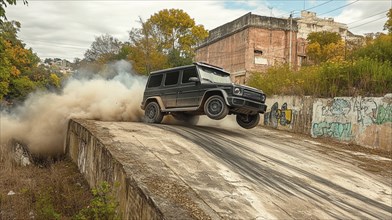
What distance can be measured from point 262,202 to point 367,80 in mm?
9564

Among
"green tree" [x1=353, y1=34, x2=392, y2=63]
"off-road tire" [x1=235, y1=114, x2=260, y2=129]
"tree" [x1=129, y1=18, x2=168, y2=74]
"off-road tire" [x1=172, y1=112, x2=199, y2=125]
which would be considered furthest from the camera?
"tree" [x1=129, y1=18, x2=168, y2=74]

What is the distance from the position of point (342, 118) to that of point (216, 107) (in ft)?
19.2

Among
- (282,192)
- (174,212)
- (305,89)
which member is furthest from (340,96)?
(174,212)

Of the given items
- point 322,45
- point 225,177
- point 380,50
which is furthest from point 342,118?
point 322,45

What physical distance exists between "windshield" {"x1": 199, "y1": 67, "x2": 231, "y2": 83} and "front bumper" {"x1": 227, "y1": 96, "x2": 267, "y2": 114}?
4.49 feet

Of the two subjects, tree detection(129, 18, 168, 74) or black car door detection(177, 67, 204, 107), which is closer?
black car door detection(177, 67, 204, 107)

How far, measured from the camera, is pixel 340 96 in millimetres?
12930

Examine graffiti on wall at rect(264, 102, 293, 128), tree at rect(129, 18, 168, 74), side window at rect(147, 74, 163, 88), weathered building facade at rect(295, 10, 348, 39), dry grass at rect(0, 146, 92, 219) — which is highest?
weathered building facade at rect(295, 10, 348, 39)

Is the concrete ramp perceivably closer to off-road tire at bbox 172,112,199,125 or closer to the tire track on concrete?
the tire track on concrete

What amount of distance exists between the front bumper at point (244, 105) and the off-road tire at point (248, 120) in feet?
2.25

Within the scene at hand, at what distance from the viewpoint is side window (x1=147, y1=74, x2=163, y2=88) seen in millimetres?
11922

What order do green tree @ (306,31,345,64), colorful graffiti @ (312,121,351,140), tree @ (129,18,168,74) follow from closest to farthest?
colorful graffiti @ (312,121,351,140)
green tree @ (306,31,345,64)
tree @ (129,18,168,74)

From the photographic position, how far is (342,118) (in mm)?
12523

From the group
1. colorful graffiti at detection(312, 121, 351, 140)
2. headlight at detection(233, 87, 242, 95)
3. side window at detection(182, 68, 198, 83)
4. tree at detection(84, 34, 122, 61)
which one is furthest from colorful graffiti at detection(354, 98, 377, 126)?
tree at detection(84, 34, 122, 61)
